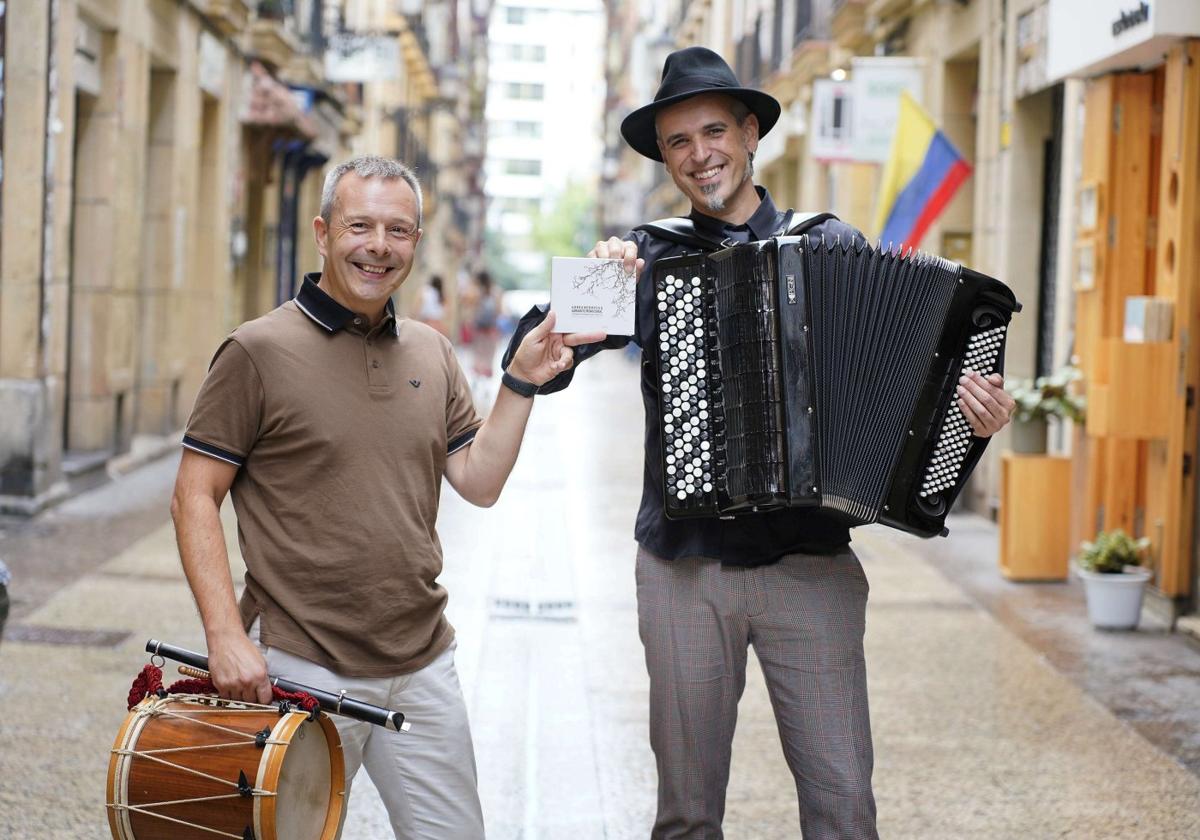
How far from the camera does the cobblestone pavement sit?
17.5ft

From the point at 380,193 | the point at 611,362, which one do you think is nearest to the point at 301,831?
the point at 380,193

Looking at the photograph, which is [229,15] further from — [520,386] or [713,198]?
[520,386]

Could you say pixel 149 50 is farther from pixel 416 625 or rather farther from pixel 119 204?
pixel 416 625

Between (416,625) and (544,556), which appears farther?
(544,556)

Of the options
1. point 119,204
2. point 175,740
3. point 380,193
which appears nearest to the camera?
point 175,740

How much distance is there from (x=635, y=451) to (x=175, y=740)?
14.7 meters

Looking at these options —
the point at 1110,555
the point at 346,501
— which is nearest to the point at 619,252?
the point at 346,501

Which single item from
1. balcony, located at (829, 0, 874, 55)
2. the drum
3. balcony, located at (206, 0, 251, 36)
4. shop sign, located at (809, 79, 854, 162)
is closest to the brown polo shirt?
the drum

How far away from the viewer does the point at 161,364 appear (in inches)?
647

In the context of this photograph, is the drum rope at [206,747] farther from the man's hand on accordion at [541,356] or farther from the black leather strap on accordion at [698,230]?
the black leather strap on accordion at [698,230]

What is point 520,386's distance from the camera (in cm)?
367

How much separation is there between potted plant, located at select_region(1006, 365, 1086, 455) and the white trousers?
6.58 m

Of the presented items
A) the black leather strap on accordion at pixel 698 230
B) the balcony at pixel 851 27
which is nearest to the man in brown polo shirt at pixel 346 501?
the black leather strap on accordion at pixel 698 230

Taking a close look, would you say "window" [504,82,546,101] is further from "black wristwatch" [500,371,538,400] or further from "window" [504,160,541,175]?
"black wristwatch" [500,371,538,400]
